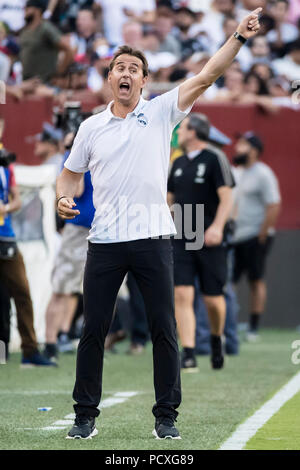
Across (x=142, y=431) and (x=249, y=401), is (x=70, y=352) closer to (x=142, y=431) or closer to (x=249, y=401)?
(x=249, y=401)

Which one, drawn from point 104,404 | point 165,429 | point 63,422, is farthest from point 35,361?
point 165,429

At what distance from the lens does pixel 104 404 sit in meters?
8.31

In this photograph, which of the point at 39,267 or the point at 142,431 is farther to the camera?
the point at 39,267

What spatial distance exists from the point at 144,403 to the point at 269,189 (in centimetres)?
743

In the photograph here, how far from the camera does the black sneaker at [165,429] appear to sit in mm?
6445

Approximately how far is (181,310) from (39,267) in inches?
121

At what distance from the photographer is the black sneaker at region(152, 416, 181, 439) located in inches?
254

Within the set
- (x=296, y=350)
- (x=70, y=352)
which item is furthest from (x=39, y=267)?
(x=296, y=350)

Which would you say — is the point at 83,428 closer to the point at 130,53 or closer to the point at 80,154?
the point at 80,154

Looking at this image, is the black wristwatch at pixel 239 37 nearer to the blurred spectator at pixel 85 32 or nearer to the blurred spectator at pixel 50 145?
the blurred spectator at pixel 50 145

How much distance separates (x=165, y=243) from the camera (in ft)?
21.8

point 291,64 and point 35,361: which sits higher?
point 291,64

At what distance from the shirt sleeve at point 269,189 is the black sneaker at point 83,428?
359 inches

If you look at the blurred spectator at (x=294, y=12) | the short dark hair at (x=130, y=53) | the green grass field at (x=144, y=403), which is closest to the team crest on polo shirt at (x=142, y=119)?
the short dark hair at (x=130, y=53)
